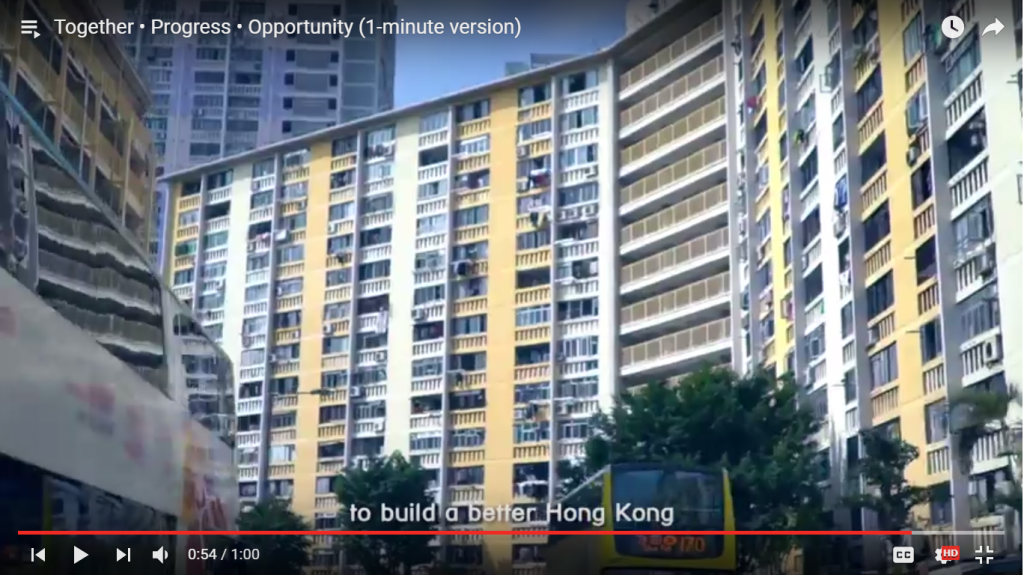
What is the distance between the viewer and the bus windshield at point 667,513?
4.37m

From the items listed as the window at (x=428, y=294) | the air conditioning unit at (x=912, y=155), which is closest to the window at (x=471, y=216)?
the window at (x=428, y=294)

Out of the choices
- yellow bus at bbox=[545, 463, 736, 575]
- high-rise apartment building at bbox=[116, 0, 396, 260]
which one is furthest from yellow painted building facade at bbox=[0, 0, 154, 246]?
yellow bus at bbox=[545, 463, 736, 575]

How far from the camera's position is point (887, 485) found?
179 inches

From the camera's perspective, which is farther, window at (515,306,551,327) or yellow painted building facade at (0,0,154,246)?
window at (515,306,551,327)

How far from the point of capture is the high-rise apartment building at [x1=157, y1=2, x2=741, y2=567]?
4.68 metres

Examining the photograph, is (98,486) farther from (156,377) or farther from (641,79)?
(641,79)

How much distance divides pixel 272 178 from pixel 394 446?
1.39 metres

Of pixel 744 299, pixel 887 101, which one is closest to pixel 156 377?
pixel 744 299

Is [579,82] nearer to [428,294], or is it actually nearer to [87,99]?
[428,294]

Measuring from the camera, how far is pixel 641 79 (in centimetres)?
551

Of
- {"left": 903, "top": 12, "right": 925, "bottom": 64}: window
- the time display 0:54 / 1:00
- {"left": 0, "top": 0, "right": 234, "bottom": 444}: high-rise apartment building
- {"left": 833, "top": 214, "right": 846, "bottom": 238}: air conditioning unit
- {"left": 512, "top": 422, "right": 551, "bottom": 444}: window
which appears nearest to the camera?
{"left": 0, "top": 0, "right": 234, "bottom": 444}: high-rise apartment building

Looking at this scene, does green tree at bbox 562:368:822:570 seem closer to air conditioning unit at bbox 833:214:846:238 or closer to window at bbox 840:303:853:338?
window at bbox 840:303:853:338

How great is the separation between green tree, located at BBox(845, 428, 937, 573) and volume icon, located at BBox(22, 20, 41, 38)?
3.17 m

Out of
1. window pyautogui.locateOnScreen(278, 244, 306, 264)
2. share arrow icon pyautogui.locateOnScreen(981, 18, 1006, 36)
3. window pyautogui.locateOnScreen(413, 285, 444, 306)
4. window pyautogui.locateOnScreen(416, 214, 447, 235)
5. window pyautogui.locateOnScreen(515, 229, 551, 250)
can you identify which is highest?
share arrow icon pyautogui.locateOnScreen(981, 18, 1006, 36)
